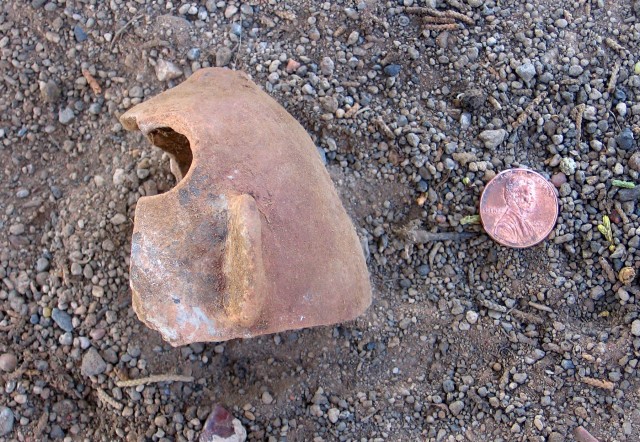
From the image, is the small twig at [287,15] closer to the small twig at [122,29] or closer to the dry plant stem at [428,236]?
the small twig at [122,29]

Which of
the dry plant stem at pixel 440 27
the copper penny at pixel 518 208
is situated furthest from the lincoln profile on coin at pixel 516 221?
the dry plant stem at pixel 440 27

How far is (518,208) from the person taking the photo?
9.48ft

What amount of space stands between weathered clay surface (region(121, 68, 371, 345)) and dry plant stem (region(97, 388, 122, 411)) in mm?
964

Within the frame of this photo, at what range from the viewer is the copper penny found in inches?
114

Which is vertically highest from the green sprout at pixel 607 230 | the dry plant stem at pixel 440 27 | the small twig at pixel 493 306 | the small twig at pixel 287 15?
the small twig at pixel 287 15

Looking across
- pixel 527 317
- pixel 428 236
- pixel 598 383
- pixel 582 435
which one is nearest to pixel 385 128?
pixel 428 236

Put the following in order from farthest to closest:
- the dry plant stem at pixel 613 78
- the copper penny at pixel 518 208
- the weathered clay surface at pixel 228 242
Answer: the dry plant stem at pixel 613 78 → the copper penny at pixel 518 208 → the weathered clay surface at pixel 228 242

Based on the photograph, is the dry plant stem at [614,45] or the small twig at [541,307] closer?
the small twig at [541,307]

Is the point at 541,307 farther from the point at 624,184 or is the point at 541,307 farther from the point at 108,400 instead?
the point at 108,400

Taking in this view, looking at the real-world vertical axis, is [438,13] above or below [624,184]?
above

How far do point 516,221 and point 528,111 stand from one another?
1.76 feet

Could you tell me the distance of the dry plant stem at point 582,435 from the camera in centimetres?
276

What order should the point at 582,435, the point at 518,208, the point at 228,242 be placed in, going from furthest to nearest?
→ the point at 518,208 < the point at 582,435 < the point at 228,242

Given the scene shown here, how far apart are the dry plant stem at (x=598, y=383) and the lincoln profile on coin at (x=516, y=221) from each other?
26.6 inches
